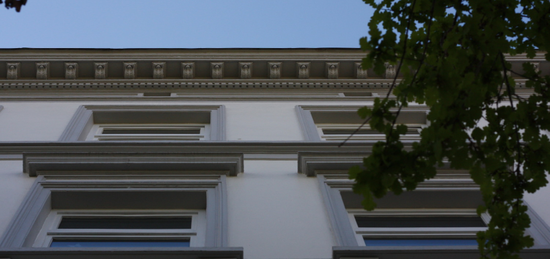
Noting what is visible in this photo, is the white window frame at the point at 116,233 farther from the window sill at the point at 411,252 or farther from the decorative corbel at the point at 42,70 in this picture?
the decorative corbel at the point at 42,70

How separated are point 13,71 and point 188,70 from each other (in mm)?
4500

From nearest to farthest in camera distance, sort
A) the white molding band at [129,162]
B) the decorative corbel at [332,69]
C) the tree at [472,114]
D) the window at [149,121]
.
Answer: the tree at [472,114]
the white molding band at [129,162]
the window at [149,121]
the decorative corbel at [332,69]

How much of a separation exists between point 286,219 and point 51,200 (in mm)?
3567

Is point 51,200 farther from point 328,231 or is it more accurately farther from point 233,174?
point 328,231

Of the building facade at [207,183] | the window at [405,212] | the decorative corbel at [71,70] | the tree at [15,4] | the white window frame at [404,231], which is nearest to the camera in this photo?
the tree at [15,4]

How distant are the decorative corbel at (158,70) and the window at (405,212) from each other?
312 inches

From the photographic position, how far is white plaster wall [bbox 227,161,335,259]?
798cm

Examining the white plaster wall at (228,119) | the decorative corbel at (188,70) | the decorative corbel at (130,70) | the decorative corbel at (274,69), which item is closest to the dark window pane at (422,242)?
the white plaster wall at (228,119)

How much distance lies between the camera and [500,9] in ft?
19.0

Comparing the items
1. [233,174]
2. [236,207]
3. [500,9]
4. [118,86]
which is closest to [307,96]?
[118,86]

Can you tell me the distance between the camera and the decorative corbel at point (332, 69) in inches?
694

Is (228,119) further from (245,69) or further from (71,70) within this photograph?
(71,70)

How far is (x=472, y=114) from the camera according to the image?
213 inches

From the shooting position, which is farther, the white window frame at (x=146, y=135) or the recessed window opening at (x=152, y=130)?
the recessed window opening at (x=152, y=130)
